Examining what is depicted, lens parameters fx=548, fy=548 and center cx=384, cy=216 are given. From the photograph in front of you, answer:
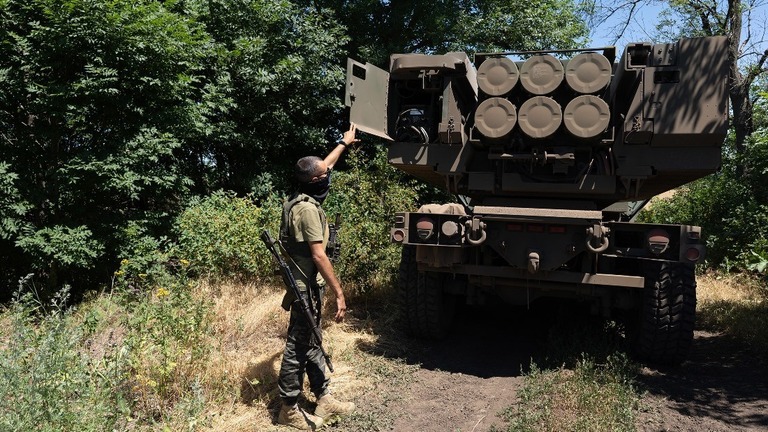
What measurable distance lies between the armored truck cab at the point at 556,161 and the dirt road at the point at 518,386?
37cm

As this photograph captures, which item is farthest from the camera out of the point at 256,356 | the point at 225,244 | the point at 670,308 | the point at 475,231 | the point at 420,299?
the point at 225,244

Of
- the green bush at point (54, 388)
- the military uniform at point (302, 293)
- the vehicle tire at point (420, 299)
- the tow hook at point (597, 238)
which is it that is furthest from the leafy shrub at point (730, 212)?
the green bush at point (54, 388)

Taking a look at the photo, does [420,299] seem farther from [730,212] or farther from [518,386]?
[730,212]

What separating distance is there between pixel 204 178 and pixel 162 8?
3.86m

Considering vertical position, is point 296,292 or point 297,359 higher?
point 296,292

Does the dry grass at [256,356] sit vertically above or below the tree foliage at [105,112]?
below

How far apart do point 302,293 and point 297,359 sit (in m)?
0.46

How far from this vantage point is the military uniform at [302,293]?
12.5 ft

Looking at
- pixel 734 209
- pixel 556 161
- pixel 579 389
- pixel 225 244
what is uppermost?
pixel 556 161

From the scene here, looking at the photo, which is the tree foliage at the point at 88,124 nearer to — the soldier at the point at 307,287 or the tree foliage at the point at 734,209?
the soldier at the point at 307,287

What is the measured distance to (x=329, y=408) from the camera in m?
3.92

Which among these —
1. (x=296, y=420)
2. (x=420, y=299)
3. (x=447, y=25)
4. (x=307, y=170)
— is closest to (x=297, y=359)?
(x=296, y=420)

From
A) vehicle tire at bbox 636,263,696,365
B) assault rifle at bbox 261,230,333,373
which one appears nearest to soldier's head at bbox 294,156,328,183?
assault rifle at bbox 261,230,333,373

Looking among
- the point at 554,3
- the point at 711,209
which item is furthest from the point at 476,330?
the point at 554,3
